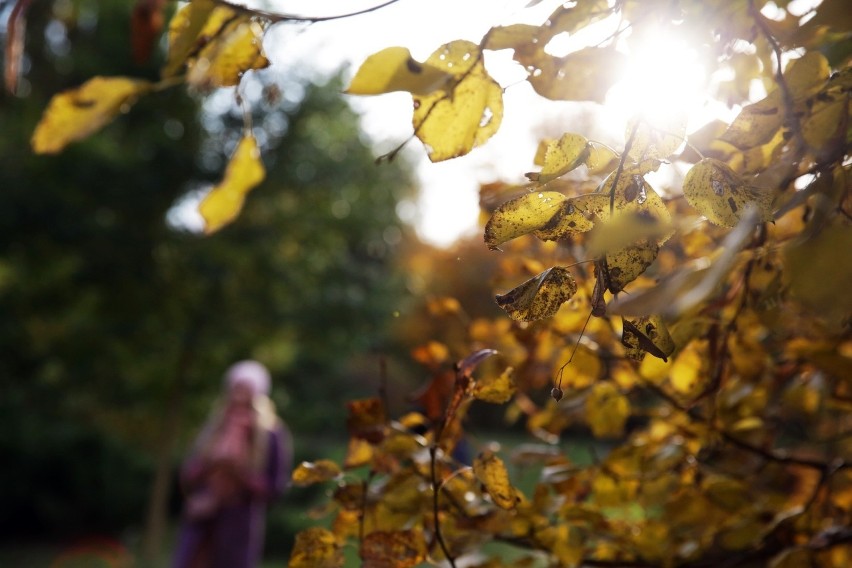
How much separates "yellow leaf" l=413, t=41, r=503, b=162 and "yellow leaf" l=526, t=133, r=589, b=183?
6cm

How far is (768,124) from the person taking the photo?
590 mm

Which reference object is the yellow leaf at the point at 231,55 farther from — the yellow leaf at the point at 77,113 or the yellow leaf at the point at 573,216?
the yellow leaf at the point at 573,216

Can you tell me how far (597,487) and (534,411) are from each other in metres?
0.44

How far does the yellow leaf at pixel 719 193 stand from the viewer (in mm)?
516

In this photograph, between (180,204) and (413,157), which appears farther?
(413,157)

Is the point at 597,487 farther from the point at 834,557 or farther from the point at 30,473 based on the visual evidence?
the point at 30,473

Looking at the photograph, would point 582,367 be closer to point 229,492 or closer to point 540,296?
point 540,296

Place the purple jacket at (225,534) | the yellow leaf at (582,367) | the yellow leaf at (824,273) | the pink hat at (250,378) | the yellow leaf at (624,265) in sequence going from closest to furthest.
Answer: the yellow leaf at (824,273)
the yellow leaf at (624,265)
the yellow leaf at (582,367)
the purple jacket at (225,534)
the pink hat at (250,378)

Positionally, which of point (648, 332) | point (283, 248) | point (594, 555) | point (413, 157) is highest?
point (648, 332)

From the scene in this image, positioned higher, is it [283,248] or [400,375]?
[283,248]

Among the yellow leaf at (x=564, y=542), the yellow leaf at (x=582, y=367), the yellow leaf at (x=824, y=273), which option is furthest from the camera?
the yellow leaf at (x=582, y=367)

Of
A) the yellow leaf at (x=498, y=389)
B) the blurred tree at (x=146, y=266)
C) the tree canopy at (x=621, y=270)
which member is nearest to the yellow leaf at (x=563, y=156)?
the tree canopy at (x=621, y=270)

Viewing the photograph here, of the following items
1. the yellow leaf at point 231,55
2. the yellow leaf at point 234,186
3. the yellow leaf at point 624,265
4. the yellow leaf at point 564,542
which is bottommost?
the yellow leaf at point 564,542

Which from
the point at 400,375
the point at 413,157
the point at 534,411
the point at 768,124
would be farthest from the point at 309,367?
the point at 768,124
